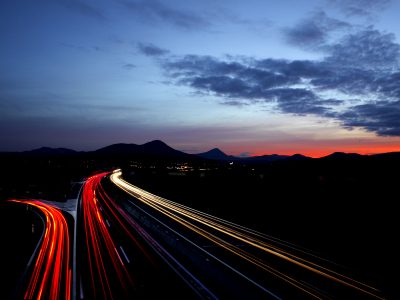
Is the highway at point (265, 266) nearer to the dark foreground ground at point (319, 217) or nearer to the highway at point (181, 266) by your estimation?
the highway at point (181, 266)

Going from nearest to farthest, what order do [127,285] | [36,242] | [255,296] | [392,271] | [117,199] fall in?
[255,296] < [127,285] < [392,271] < [36,242] < [117,199]

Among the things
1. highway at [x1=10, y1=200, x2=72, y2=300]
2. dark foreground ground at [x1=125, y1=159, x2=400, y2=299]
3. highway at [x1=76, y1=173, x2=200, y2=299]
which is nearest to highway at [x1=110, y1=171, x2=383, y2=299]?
dark foreground ground at [x1=125, y1=159, x2=400, y2=299]

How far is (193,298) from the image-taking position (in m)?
17.1

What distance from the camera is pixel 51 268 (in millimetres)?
21953

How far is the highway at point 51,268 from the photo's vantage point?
705 inches

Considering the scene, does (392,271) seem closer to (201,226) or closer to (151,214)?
(201,226)

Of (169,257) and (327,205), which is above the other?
(327,205)

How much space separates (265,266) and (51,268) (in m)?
12.8

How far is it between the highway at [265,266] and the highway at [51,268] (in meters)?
7.58

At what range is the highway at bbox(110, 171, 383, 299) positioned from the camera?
1731 cm

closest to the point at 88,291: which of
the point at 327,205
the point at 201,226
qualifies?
the point at 201,226

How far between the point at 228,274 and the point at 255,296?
367 centimetres

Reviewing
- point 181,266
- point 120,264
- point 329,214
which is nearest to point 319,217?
point 329,214

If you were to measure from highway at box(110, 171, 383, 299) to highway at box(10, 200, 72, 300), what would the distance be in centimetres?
758
